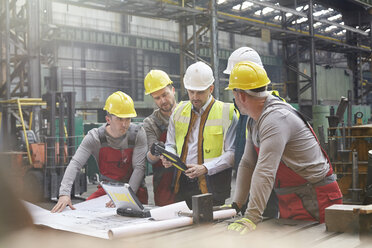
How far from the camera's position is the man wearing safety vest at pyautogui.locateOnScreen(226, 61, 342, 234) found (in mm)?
2232

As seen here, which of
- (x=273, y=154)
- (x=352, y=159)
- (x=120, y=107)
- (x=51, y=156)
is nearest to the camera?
(x=273, y=154)

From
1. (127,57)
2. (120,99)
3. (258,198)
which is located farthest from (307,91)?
(258,198)

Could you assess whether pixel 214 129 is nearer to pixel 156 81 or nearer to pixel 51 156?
pixel 156 81

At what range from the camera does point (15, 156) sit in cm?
944

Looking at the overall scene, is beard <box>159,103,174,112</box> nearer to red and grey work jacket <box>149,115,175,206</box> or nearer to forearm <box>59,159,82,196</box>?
red and grey work jacket <box>149,115,175,206</box>

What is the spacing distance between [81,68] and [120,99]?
22140 millimetres

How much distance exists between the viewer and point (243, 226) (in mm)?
2129

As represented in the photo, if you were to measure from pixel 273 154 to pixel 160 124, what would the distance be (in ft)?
6.25

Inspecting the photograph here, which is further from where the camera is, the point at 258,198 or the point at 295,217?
the point at 295,217

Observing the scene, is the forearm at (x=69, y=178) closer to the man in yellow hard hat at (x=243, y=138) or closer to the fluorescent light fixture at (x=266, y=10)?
the man in yellow hard hat at (x=243, y=138)

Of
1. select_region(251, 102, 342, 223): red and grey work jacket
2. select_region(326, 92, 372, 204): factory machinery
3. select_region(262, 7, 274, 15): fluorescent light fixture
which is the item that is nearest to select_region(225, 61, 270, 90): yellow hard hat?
select_region(251, 102, 342, 223): red and grey work jacket

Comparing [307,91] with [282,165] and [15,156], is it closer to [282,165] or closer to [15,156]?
[15,156]

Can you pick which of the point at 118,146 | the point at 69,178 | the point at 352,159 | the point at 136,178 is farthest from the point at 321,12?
the point at 69,178

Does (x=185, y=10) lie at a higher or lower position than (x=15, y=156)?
higher
